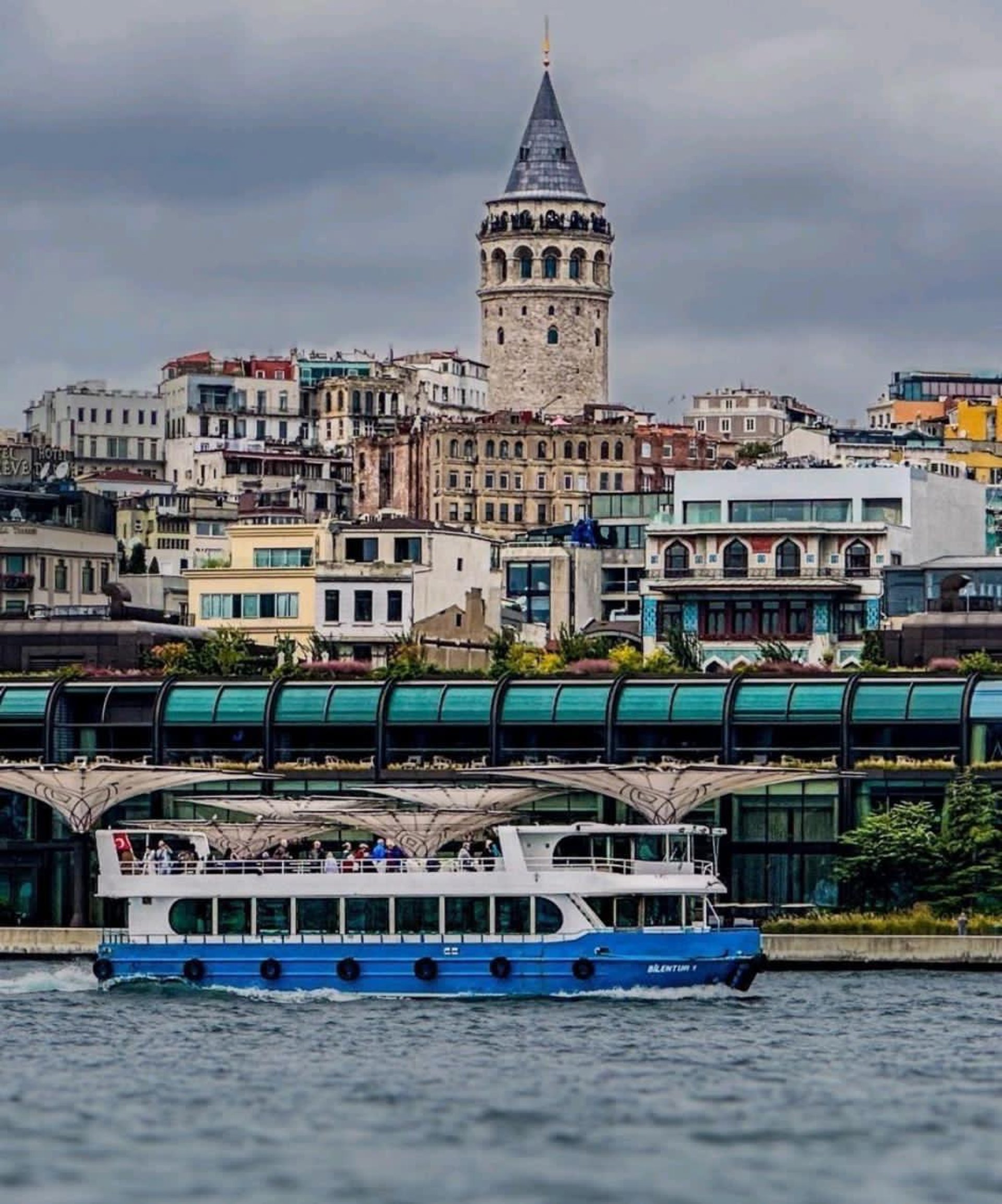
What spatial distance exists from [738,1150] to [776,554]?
336 feet

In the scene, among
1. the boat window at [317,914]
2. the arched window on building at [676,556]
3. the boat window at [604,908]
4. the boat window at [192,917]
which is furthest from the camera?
the arched window on building at [676,556]

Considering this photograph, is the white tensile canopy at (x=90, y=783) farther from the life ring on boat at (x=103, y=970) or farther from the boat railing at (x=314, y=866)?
the life ring on boat at (x=103, y=970)

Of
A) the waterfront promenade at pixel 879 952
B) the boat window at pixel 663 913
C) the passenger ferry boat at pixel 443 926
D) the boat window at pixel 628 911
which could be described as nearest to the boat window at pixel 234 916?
the passenger ferry boat at pixel 443 926

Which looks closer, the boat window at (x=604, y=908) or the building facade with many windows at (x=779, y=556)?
the boat window at (x=604, y=908)

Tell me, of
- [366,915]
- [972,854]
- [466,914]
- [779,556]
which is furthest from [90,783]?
[779,556]

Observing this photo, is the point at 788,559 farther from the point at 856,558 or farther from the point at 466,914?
A: the point at 466,914

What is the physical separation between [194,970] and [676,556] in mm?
75395

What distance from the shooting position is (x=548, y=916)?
9506 cm

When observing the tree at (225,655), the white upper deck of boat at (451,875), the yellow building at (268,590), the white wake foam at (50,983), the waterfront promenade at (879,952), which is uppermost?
the yellow building at (268,590)

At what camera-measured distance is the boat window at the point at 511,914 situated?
313 ft

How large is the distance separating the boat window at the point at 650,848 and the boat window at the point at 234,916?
12862mm

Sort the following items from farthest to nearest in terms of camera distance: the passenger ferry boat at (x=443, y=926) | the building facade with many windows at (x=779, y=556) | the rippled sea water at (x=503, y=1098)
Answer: the building facade with many windows at (x=779, y=556), the passenger ferry boat at (x=443, y=926), the rippled sea water at (x=503, y=1098)

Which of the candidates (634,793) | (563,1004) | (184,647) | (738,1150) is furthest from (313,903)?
(184,647)

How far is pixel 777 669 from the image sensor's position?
12331cm
